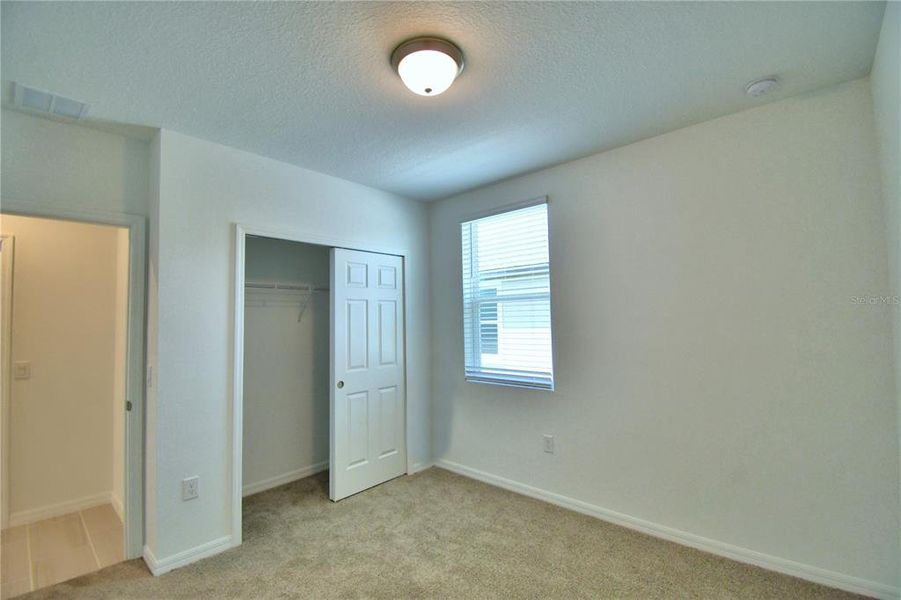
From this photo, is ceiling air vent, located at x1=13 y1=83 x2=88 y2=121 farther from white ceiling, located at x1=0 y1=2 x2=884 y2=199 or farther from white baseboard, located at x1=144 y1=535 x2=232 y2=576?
white baseboard, located at x1=144 y1=535 x2=232 y2=576

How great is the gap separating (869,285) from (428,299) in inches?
121

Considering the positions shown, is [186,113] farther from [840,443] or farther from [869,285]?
[840,443]

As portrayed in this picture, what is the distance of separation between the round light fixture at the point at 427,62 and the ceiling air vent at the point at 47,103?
1.79 metres

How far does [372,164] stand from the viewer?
10.0 ft

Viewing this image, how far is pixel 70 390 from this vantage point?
3.19m

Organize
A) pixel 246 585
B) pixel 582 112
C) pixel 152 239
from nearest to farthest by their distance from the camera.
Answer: pixel 246 585 → pixel 582 112 → pixel 152 239

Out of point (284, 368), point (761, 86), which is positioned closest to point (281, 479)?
point (284, 368)

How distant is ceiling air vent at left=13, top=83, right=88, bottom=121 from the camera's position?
2.02 metres

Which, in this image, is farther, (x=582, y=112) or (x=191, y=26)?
(x=582, y=112)

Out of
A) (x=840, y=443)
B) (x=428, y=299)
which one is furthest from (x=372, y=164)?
(x=840, y=443)

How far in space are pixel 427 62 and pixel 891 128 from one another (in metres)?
1.99

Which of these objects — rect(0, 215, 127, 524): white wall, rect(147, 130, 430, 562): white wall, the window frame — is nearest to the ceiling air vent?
rect(147, 130, 430, 562): white wall

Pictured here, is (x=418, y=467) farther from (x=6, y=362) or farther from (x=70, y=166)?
(x=70, y=166)

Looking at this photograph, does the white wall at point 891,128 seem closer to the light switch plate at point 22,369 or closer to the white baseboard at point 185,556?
the white baseboard at point 185,556
